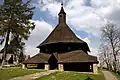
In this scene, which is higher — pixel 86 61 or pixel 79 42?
pixel 79 42

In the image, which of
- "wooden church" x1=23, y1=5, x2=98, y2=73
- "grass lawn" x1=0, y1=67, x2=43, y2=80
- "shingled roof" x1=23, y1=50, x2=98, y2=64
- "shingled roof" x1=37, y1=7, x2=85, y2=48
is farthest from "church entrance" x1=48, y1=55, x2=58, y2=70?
"grass lawn" x1=0, y1=67, x2=43, y2=80

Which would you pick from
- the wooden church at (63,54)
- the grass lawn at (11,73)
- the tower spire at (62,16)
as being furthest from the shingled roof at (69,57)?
the tower spire at (62,16)

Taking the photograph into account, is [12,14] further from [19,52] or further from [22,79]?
[19,52]

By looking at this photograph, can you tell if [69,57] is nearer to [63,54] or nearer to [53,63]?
[63,54]

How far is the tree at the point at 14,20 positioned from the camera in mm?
41281

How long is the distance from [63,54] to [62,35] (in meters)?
4.84

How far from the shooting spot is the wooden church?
120ft

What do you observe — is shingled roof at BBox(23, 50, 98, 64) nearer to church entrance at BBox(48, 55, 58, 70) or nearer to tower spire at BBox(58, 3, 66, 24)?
church entrance at BBox(48, 55, 58, 70)

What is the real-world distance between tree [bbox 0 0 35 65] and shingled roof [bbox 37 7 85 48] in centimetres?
479

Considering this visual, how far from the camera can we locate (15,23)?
41.4 meters

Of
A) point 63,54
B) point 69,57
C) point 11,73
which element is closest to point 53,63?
point 63,54

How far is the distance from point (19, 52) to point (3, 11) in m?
26.1

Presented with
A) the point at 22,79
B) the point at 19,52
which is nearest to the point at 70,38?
the point at 22,79

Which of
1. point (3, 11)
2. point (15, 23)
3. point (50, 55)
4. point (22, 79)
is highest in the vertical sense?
point (3, 11)
